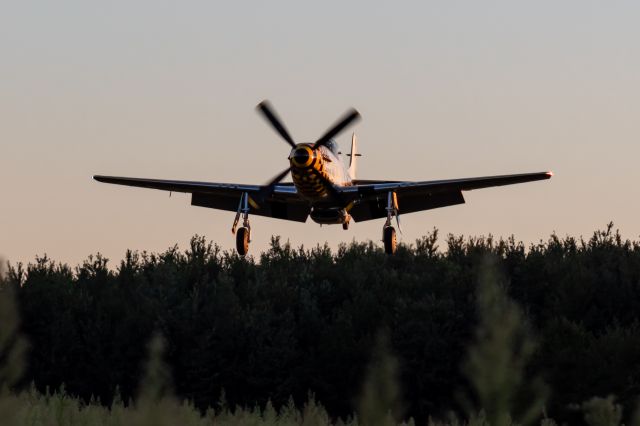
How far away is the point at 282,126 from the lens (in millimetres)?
30906

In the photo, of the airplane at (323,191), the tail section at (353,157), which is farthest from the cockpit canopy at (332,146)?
the tail section at (353,157)

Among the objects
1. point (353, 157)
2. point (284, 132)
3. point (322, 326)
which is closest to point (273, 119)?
point (284, 132)

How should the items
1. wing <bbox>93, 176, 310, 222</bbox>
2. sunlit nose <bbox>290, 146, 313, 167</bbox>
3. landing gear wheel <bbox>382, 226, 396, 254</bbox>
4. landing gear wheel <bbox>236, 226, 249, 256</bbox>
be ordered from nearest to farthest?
sunlit nose <bbox>290, 146, 313, 167</bbox>
landing gear wheel <bbox>236, 226, 249, 256</bbox>
landing gear wheel <bbox>382, 226, 396, 254</bbox>
wing <bbox>93, 176, 310, 222</bbox>

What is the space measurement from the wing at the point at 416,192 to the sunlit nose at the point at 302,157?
9.07 feet

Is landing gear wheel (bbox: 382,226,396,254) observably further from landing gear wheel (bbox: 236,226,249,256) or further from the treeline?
the treeline

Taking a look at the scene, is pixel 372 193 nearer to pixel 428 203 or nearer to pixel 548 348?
pixel 428 203

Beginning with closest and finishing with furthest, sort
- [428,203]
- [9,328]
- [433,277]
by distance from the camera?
[9,328]
[428,203]
[433,277]

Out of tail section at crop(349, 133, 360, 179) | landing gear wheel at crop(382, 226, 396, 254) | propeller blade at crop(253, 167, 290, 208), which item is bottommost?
landing gear wheel at crop(382, 226, 396, 254)

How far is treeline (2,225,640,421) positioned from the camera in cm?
5009

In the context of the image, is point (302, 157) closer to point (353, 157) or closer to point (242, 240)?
point (242, 240)

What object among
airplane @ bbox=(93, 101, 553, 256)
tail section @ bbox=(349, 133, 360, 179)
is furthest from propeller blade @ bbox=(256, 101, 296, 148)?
tail section @ bbox=(349, 133, 360, 179)

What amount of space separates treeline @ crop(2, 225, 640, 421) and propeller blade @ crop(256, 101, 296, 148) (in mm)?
16611

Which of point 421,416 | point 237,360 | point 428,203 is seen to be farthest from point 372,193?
point 237,360

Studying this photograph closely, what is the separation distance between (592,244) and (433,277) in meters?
11.9
